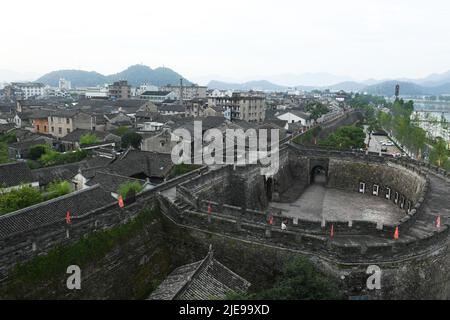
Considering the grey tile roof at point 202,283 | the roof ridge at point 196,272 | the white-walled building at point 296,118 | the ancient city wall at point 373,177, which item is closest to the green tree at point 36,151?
the ancient city wall at point 373,177

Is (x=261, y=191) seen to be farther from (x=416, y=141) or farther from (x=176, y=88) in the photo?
(x=176, y=88)

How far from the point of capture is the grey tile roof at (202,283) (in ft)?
45.7

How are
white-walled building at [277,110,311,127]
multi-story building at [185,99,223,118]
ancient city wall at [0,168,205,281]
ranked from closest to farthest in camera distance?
ancient city wall at [0,168,205,281] < multi-story building at [185,99,223,118] < white-walled building at [277,110,311,127]

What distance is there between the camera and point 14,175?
98.8ft

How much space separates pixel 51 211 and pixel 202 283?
9.84 meters

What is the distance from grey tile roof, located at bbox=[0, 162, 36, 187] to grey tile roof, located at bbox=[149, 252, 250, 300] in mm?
19291

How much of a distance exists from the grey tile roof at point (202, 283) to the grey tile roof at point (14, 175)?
19.3 metres

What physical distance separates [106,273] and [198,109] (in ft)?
229

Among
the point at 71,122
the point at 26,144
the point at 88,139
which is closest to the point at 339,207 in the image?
the point at 88,139

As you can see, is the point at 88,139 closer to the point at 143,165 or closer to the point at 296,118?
the point at 143,165

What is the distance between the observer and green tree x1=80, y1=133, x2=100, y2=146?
47.7 m

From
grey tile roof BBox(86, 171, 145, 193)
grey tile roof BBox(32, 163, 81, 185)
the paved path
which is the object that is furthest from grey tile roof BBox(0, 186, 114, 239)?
the paved path

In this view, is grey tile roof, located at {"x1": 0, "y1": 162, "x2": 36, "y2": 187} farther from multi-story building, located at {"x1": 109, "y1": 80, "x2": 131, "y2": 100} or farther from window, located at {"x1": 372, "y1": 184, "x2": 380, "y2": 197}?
multi-story building, located at {"x1": 109, "y1": 80, "x2": 131, "y2": 100}

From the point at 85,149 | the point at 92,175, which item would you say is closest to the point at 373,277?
the point at 92,175
